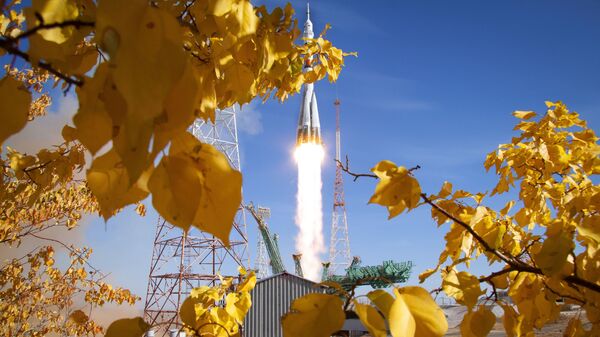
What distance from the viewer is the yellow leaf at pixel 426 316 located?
0.38 m

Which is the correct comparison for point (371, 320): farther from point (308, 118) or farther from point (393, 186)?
point (308, 118)

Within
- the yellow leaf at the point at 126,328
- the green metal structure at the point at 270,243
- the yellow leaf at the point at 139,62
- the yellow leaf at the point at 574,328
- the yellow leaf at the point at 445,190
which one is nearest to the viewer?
the yellow leaf at the point at 139,62

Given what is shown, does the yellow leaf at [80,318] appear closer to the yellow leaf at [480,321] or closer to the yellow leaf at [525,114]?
the yellow leaf at [480,321]

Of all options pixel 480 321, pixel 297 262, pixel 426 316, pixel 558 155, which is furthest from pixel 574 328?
pixel 297 262

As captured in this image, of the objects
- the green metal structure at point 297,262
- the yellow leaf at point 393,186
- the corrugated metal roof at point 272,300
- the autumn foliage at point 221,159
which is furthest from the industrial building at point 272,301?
the green metal structure at point 297,262

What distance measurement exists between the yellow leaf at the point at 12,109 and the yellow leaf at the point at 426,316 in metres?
0.34

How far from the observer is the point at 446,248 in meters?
0.74

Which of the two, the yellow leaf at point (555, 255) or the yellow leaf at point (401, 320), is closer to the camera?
the yellow leaf at point (401, 320)

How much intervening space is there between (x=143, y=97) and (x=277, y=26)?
0.51 meters

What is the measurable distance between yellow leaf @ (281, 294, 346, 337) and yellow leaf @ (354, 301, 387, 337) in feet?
0.06

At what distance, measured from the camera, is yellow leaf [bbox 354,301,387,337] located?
14.5 inches

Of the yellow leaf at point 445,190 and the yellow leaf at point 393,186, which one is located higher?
the yellow leaf at point 445,190

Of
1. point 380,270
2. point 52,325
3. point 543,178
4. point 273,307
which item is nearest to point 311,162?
point 380,270

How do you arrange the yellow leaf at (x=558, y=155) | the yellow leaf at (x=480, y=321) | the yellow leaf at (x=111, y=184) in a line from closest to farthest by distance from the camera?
the yellow leaf at (x=111, y=184) < the yellow leaf at (x=480, y=321) < the yellow leaf at (x=558, y=155)
